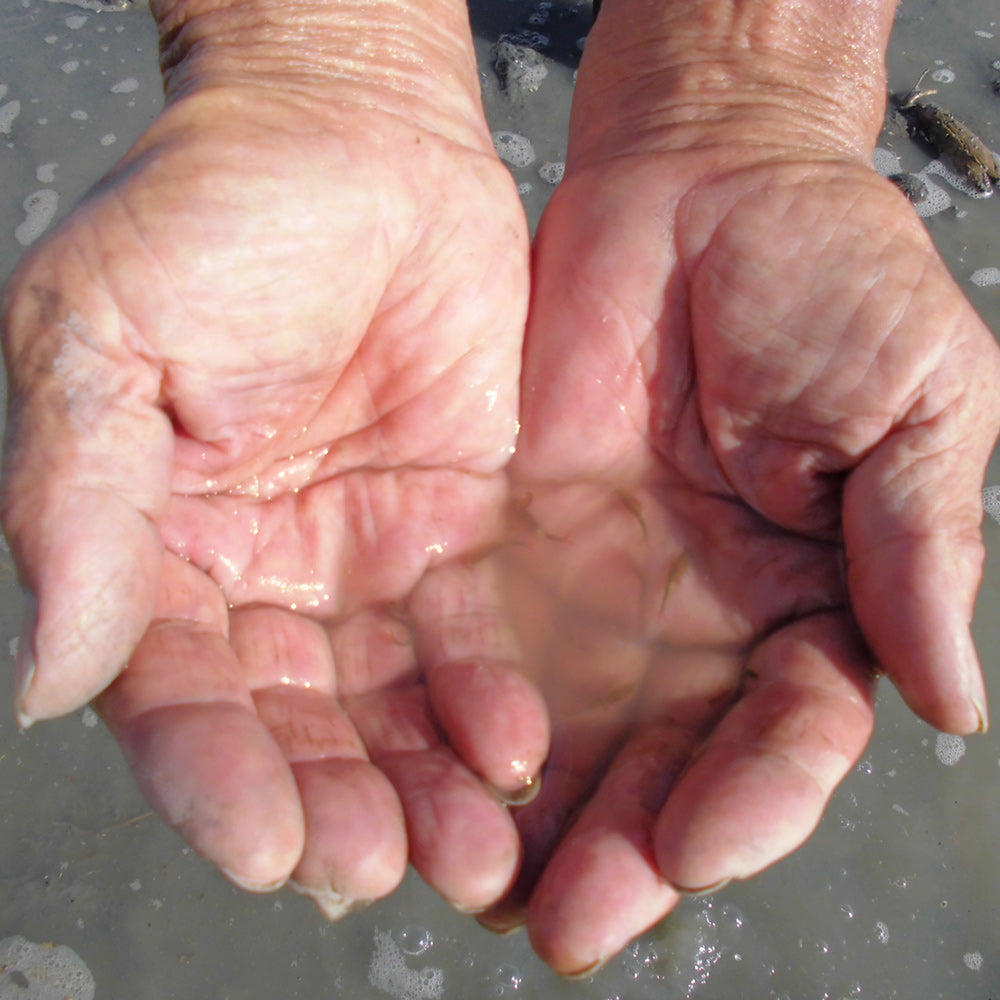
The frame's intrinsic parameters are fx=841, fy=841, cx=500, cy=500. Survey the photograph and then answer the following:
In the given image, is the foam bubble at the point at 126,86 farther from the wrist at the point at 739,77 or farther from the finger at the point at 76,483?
the finger at the point at 76,483

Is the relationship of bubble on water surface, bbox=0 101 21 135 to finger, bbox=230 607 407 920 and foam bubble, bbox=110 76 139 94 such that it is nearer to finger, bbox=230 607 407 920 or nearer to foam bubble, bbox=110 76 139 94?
foam bubble, bbox=110 76 139 94

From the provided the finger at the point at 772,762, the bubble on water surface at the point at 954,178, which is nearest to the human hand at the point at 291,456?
the finger at the point at 772,762

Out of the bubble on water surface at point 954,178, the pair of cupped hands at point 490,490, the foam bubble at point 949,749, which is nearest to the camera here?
the pair of cupped hands at point 490,490

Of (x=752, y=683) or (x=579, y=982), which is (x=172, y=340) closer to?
(x=752, y=683)

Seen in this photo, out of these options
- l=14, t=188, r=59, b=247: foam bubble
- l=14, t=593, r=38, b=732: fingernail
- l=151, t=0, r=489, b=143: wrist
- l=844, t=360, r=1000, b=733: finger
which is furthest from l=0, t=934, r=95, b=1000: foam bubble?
l=14, t=188, r=59, b=247: foam bubble

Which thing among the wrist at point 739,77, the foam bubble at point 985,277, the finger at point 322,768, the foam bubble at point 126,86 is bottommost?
the foam bubble at point 985,277

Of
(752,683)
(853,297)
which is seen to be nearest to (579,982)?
(752,683)

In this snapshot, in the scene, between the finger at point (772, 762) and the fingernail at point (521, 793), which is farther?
the fingernail at point (521, 793)
